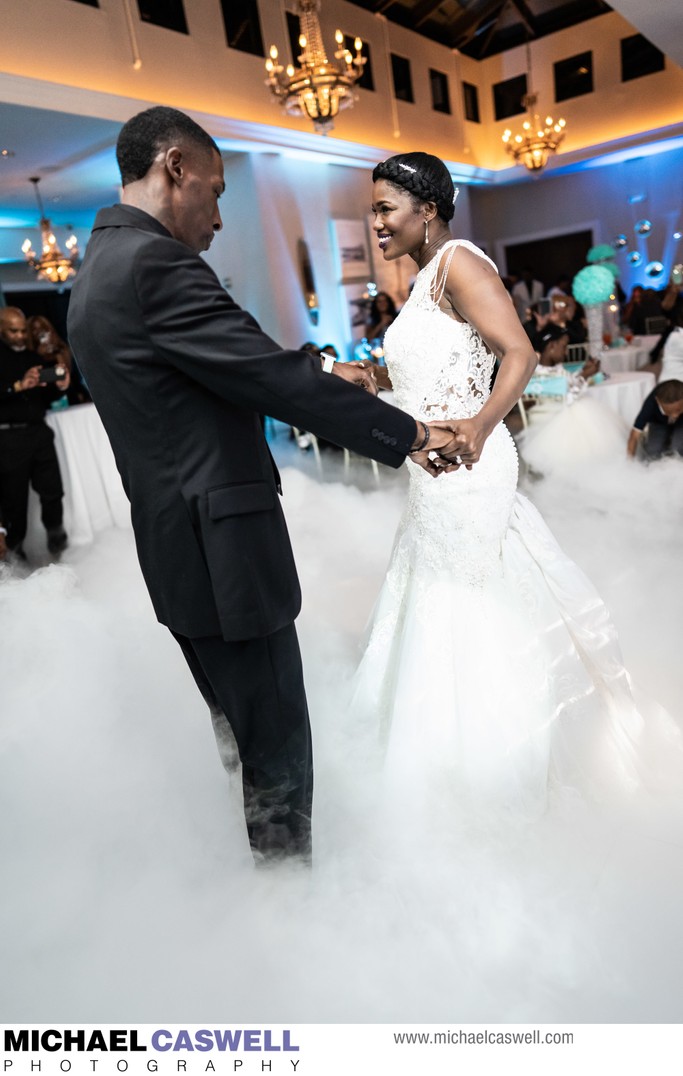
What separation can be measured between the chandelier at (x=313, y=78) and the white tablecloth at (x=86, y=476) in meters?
3.46

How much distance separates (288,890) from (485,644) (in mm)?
784

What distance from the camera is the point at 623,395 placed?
547cm

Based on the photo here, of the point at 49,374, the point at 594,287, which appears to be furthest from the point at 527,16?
the point at 49,374

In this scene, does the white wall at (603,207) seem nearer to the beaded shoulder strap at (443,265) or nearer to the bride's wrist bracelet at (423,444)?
the beaded shoulder strap at (443,265)

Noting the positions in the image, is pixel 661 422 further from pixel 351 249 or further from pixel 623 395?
pixel 351 249

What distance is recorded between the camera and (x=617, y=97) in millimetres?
13172

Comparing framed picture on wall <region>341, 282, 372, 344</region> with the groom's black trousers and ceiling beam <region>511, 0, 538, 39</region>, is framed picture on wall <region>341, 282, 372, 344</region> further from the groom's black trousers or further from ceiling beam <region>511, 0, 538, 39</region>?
the groom's black trousers

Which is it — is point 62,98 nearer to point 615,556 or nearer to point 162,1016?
point 615,556

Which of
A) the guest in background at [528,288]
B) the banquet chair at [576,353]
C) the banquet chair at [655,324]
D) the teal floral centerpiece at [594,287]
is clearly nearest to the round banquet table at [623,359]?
the banquet chair at [576,353]

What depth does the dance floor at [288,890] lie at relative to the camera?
1532mm

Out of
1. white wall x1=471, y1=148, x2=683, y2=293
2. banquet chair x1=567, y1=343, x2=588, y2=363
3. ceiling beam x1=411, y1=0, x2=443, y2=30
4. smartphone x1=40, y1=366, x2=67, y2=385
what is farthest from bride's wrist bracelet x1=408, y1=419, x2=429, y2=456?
white wall x1=471, y1=148, x2=683, y2=293

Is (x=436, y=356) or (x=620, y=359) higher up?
(x=436, y=356)

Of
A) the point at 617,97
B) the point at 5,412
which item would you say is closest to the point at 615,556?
the point at 5,412

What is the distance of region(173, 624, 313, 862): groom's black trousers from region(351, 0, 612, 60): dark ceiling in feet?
42.2
